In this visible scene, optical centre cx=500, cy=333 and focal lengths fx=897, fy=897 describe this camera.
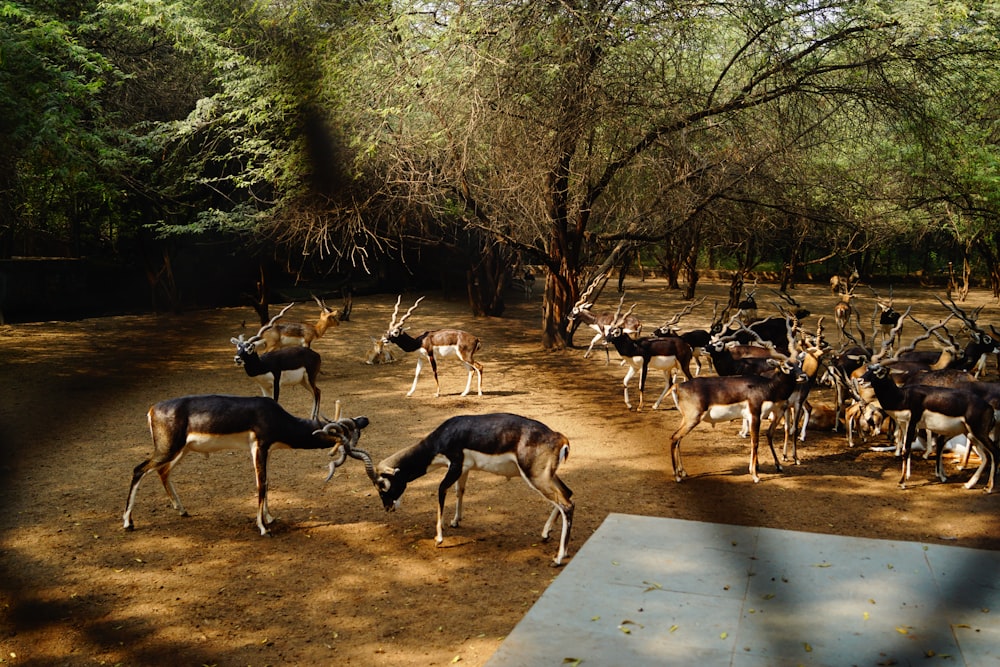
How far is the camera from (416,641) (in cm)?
576

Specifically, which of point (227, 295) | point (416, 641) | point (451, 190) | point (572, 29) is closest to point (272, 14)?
point (451, 190)

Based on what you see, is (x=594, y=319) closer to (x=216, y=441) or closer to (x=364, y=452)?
(x=364, y=452)

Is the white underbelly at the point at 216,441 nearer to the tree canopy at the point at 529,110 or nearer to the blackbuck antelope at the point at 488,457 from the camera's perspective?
the blackbuck antelope at the point at 488,457

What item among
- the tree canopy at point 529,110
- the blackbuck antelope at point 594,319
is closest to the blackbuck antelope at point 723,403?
the tree canopy at point 529,110

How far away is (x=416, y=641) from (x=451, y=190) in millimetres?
12078

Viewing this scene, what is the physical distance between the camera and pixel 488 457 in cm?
739

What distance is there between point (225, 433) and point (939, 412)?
6960 mm

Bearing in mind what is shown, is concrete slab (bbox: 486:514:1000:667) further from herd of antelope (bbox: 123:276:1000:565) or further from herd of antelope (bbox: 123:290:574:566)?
herd of antelope (bbox: 123:276:1000:565)

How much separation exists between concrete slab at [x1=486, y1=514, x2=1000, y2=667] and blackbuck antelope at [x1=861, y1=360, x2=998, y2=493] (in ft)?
7.83

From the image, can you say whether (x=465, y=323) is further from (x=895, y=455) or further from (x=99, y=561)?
(x=99, y=561)

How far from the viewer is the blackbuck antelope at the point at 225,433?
7789 mm

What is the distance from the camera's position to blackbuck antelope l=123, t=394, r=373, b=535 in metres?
7.79

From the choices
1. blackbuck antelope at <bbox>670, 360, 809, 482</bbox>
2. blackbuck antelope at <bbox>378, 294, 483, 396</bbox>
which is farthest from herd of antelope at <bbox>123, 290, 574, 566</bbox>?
blackbuck antelope at <bbox>378, 294, 483, 396</bbox>

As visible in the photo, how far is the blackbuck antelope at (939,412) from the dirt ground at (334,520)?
0.45 metres
